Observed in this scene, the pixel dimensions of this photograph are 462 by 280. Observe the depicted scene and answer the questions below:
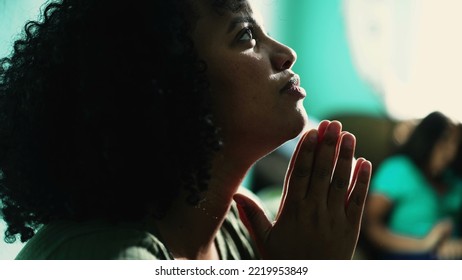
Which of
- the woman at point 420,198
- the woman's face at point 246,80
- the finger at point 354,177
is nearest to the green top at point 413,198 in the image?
the woman at point 420,198

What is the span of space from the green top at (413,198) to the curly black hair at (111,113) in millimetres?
1349

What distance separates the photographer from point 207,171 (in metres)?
0.96

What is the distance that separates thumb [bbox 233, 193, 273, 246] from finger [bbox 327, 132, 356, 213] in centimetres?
11

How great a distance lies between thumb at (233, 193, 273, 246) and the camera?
1.00 meters

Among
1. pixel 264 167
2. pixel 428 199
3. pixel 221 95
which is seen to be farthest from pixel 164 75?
pixel 428 199

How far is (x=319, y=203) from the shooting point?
3.16ft

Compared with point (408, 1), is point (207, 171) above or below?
above

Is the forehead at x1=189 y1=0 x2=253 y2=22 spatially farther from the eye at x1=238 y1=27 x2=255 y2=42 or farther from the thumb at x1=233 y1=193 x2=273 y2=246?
the thumb at x1=233 y1=193 x2=273 y2=246

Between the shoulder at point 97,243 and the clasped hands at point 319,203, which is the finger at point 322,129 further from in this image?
the shoulder at point 97,243

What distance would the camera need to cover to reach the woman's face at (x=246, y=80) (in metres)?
0.95

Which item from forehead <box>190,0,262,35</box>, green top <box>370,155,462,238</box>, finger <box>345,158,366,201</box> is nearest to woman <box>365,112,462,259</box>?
green top <box>370,155,462,238</box>

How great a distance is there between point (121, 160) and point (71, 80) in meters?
0.14

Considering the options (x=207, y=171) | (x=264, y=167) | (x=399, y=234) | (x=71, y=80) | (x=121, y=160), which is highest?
(x=71, y=80)

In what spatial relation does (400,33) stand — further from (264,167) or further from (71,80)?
(71,80)
